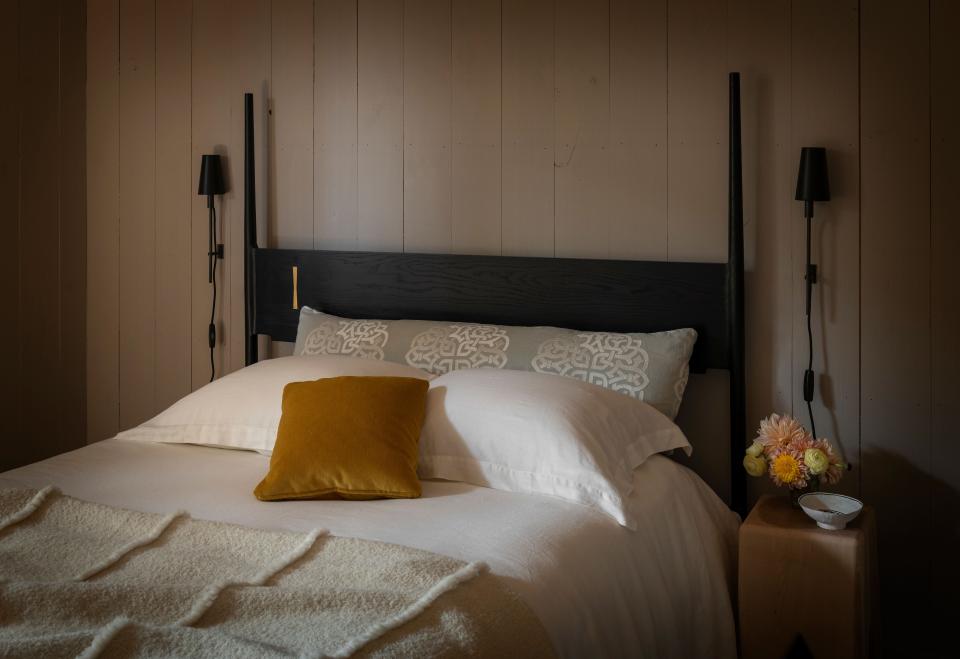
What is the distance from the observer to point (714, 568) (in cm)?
247

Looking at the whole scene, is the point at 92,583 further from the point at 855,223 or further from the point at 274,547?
the point at 855,223

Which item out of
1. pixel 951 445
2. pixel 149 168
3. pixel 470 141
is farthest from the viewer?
pixel 149 168

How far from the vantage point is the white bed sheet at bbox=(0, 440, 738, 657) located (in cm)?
198

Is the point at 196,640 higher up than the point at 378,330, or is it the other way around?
the point at 378,330

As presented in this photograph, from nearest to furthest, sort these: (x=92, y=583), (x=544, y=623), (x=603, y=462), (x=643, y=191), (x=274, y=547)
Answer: (x=92, y=583)
(x=544, y=623)
(x=274, y=547)
(x=603, y=462)
(x=643, y=191)

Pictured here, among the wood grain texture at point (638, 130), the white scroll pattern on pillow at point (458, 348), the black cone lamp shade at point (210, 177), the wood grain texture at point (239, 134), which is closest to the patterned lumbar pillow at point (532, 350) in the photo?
the white scroll pattern on pillow at point (458, 348)

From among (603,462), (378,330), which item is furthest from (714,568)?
(378,330)

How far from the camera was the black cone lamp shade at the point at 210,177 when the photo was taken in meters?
3.56

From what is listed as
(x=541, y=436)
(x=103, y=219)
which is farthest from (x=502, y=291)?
(x=103, y=219)

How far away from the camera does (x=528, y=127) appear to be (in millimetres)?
3117

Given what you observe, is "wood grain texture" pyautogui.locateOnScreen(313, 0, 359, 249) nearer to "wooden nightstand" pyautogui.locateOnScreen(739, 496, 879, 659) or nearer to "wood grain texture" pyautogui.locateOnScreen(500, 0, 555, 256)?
"wood grain texture" pyautogui.locateOnScreen(500, 0, 555, 256)

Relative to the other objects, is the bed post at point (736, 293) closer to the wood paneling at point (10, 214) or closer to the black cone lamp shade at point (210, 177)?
the black cone lamp shade at point (210, 177)

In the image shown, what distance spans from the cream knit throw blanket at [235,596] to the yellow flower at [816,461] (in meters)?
1.00

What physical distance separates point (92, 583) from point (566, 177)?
1862 millimetres
